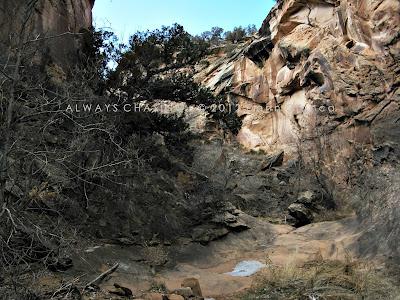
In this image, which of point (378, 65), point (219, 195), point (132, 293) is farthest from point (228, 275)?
point (378, 65)

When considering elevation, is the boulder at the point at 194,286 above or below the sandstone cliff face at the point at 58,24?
below

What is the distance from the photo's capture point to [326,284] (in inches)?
291

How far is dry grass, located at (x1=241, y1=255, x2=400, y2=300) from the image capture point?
23.0 feet

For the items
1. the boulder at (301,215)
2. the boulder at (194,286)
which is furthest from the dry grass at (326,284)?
the boulder at (301,215)

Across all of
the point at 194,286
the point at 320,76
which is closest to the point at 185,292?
the point at 194,286

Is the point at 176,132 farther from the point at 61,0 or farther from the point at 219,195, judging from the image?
the point at 61,0

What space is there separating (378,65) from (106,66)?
13.5 m

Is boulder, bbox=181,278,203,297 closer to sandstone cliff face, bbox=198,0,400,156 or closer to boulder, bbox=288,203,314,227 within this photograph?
boulder, bbox=288,203,314,227

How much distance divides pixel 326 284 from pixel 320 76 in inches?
698

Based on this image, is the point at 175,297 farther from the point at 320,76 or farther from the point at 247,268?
the point at 320,76

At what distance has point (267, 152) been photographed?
2753 centimetres

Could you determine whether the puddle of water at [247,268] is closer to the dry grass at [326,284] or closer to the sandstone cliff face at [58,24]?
the dry grass at [326,284]

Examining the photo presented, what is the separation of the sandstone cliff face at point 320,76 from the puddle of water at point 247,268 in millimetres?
7562

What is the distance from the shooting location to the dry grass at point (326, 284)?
7.01 m
